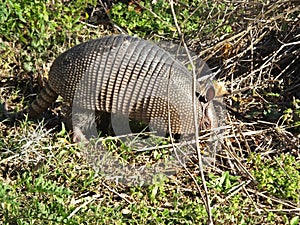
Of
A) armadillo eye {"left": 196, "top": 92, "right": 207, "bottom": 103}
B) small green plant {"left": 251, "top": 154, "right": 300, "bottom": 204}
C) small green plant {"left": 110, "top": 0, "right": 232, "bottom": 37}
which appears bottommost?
small green plant {"left": 251, "top": 154, "right": 300, "bottom": 204}

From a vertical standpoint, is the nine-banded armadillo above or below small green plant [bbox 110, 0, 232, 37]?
below

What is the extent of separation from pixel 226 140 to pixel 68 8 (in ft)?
8.13

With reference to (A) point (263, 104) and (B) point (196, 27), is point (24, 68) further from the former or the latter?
(A) point (263, 104)

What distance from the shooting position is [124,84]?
190 inches

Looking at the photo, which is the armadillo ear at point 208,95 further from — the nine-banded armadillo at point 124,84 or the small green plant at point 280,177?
the small green plant at point 280,177

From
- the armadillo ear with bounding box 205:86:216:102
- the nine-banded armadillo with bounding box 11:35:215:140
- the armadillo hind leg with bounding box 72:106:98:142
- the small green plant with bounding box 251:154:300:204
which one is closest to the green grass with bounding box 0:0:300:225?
the small green plant with bounding box 251:154:300:204

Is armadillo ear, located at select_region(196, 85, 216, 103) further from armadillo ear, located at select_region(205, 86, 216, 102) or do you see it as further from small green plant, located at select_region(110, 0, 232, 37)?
small green plant, located at select_region(110, 0, 232, 37)

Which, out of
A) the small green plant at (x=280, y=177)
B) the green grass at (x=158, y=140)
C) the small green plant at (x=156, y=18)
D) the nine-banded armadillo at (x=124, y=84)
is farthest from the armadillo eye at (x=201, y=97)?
the small green plant at (x=156, y=18)

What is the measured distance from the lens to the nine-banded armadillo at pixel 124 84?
15.6ft

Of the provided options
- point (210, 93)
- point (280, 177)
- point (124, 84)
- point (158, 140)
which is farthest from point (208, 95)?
point (280, 177)

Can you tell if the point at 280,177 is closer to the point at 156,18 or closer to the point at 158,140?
the point at 158,140

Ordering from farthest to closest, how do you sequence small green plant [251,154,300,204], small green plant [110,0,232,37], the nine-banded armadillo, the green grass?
small green plant [110,0,232,37], the nine-banded armadillo, small green plant [251,154,300,204], the green grass

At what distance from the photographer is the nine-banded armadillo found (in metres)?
4.75

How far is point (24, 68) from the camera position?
220 inches
